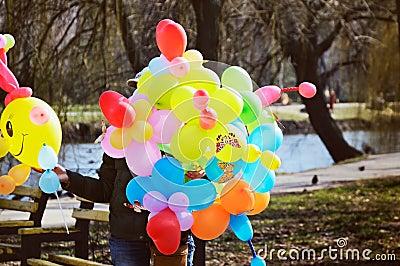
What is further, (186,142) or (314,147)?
(314,147)

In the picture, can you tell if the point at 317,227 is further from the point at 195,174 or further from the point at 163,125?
the point at 163,125

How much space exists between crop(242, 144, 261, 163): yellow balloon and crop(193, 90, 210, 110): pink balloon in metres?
0.30

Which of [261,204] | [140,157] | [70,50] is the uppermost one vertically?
[70,50]

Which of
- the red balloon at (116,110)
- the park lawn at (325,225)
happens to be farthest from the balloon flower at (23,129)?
the park lawn at (325,225)

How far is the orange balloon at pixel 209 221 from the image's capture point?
3.28 meters

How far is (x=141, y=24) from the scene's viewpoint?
816 cm

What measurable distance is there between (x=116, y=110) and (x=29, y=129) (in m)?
0.59

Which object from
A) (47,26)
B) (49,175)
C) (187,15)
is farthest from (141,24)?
(49,175)

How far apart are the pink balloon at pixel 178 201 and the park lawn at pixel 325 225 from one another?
3699 millimetres

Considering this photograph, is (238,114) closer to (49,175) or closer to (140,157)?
(140,157)

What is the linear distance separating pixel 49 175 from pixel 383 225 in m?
5.63

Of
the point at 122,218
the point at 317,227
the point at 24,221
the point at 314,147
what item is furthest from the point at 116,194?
the point at 314,147

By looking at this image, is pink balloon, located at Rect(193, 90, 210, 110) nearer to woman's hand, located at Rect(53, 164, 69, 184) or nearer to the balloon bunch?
the balloon bunch

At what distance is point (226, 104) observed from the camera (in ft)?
10.6
